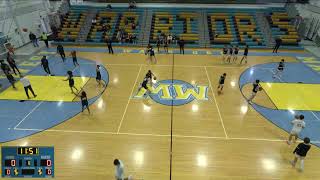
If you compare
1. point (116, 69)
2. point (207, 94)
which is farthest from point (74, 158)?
point (116, 69)

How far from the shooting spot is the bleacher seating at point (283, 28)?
79.5ft

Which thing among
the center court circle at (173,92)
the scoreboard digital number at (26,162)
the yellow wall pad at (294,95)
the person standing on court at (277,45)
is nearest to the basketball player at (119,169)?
the scoreboard digital number at (26,162)

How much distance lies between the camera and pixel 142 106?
1344 cm

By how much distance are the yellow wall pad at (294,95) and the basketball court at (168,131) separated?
0.21 ft

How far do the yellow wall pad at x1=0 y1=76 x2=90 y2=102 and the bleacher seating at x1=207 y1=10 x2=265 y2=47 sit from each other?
1512 centimetres

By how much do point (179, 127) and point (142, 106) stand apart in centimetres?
276

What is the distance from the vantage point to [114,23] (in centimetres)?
2744

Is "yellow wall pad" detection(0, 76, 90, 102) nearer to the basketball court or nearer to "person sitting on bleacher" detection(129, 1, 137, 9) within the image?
the basketball court

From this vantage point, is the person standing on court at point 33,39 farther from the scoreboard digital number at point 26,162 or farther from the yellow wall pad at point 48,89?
the scoreboard digital number at point 26,162

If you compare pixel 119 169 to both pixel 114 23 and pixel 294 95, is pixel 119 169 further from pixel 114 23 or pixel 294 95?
pixel 114 23

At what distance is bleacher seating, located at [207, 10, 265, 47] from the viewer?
24.8 m

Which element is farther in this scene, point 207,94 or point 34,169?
point 207,94

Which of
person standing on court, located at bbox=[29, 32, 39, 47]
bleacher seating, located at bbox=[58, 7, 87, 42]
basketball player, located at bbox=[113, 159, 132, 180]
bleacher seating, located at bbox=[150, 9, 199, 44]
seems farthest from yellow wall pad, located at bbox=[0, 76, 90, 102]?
bleacher seating, located at bbox=[150, 9, 199, 44]

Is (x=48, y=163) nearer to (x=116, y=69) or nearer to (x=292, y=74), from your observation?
(x=116, y=69)
